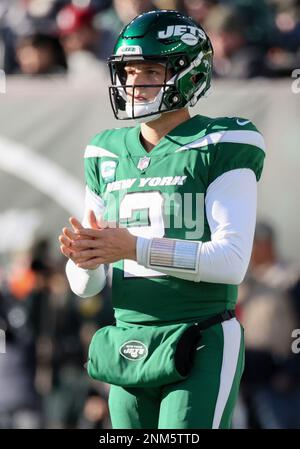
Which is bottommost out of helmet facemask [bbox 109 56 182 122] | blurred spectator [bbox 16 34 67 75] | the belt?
the belt

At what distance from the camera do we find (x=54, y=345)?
24.4ft

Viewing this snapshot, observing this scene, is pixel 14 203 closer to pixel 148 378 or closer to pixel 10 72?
pixel 10 72

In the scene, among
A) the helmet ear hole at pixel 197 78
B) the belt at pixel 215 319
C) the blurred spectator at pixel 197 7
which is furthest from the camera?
the blurred spectator at pixel 197 7

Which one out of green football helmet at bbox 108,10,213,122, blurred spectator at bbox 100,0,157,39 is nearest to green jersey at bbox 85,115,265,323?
green football helmet at bbox 108,10,213,122

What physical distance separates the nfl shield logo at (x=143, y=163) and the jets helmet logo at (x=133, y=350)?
568 mm

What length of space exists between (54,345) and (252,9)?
288cm

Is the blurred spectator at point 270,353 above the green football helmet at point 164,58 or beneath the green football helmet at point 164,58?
beneath

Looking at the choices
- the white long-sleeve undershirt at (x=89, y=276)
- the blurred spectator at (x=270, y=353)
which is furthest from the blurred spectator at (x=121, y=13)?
the white long-sleeve undershirt at (x=89, y=276)

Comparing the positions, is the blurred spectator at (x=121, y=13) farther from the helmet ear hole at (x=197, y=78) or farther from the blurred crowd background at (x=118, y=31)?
the helmet ear hole at (x=197, y=78)

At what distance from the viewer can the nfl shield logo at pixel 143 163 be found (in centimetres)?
360

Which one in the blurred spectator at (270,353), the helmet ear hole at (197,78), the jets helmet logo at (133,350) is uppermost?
the helmet ear hole at (197,78)

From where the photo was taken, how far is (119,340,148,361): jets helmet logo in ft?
11.3

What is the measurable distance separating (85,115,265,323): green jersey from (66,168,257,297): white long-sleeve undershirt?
1.6 inches

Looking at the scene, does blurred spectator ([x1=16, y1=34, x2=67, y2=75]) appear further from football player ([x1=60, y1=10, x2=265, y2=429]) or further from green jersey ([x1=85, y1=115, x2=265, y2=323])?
green jersey ([x1=85, y1=115, x2=265, y2=323])
